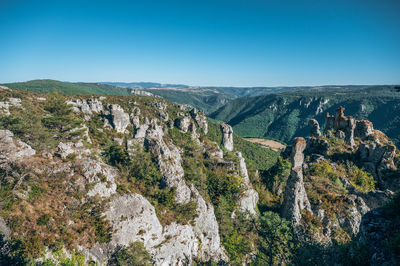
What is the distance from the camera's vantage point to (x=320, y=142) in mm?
50031

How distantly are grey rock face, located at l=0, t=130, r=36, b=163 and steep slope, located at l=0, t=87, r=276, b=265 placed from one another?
8 centimetres

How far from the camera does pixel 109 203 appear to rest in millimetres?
21953

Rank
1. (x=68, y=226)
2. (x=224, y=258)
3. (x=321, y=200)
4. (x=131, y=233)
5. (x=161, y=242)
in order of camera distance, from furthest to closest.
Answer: (x=321, y=200) → (x=224, y=258) → (x=161, y=242) → (x=131, y=233) → (x=68, y=226)

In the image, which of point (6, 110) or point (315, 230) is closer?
point (315, 230)

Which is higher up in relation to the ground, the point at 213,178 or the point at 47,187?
the point at 47,187

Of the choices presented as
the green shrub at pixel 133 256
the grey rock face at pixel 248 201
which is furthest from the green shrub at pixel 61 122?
the grey rock face at pixel 248 201

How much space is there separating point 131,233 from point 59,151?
1349cm

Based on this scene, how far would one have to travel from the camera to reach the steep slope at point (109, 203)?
17.4 meters

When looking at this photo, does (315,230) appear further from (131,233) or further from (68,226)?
(68,226)

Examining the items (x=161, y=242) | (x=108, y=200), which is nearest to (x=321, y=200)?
A: (x=161, y=242)

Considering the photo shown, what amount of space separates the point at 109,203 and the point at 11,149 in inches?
471

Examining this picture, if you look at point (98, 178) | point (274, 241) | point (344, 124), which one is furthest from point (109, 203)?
point (344, 124)

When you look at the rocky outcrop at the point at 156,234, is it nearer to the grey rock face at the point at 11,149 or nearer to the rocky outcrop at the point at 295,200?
the grey rock face at the point at 11,149

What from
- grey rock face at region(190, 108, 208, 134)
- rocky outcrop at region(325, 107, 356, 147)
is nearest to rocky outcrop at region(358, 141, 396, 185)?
rocky outcrop at region(325, 107, 356, 147)
